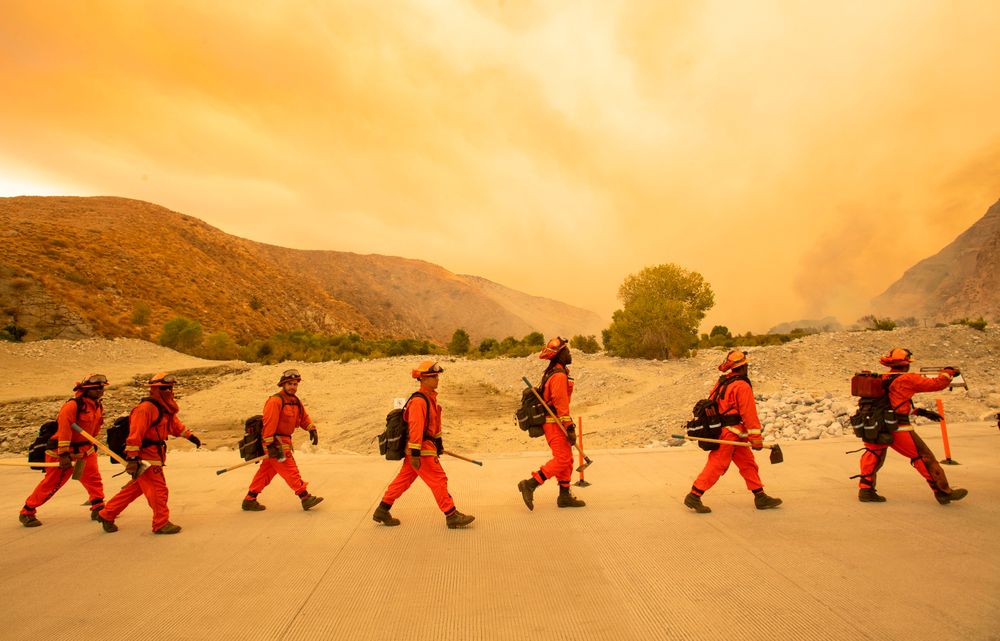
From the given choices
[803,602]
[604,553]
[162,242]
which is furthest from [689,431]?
[162,242]

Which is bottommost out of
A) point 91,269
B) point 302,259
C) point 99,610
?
point 99,610

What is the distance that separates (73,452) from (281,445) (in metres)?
2.35

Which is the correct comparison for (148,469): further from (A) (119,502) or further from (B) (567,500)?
(B) (567,500)

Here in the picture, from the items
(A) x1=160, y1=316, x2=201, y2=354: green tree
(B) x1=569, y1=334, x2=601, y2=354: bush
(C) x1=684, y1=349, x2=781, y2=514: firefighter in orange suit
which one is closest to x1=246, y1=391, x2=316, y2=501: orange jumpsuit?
(C) x1=684, y1=349, x2=781, y2=514: firefighter in orange suit

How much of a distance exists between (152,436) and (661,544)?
5.72 m

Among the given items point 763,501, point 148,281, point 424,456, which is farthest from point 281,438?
point 148,281

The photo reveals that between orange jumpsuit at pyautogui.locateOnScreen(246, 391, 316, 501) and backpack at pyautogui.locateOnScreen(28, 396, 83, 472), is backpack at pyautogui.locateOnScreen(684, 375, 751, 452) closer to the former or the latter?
orange jumpsuit at pyautogui.locateOnScreen(246, 391, 316, 501)

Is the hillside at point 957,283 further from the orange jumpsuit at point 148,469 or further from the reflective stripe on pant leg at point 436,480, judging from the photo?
the orange jumpsuit at point 148,469

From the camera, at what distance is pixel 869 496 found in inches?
→ 254

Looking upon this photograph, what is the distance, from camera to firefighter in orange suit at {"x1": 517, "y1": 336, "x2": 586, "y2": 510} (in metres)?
6.38

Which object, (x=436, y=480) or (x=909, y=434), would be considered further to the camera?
(x=909, y=434)

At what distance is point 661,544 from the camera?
205 inches

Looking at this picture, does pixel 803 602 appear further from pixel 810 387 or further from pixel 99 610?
pixel 810 387

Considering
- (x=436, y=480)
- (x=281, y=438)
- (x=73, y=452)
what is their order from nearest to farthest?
1. (x=436, y=480)
2. (x=73, y=452)
3. (x=281, y=438)
